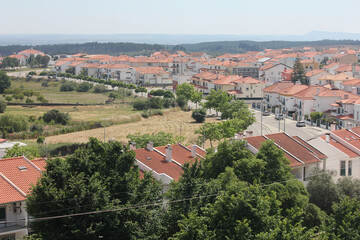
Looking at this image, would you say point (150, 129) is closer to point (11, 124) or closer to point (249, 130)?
point (11, 124)

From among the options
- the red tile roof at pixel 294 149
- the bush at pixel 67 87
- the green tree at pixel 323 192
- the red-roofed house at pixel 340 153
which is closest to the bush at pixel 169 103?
the bush at pixel 67 87

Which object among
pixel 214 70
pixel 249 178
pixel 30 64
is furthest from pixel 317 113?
pixel 30 64

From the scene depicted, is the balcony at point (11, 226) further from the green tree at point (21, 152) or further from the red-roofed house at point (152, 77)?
the red-roofed house at point (152, 77)

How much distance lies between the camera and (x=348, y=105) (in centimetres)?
5125

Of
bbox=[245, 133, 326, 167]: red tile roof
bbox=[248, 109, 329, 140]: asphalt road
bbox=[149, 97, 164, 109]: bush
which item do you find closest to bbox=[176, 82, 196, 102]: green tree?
bbox=[149, 97, 164, 109]: bush

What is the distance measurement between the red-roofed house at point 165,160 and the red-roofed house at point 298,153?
2998mm

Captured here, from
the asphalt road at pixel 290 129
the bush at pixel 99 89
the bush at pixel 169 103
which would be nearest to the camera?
the asphalt road at pixel 290 129

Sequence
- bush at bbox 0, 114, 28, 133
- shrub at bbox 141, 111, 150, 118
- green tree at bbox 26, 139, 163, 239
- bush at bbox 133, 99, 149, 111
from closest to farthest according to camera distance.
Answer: green tree at bbox 26, 139, 163, 239 → bush at bbox 0, 114, 28, 133 → shrub at bbox 141, 111, 150, 118 → bush at bbox 133, 99, 149, 111

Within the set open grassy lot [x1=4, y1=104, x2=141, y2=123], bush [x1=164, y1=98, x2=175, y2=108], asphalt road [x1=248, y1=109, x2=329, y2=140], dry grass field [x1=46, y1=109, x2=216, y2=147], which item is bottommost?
dry grass field [x1=46, y1=109, x2=216, y2=147]

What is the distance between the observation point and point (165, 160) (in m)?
24.8

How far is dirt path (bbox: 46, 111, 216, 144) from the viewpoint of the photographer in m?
46.4

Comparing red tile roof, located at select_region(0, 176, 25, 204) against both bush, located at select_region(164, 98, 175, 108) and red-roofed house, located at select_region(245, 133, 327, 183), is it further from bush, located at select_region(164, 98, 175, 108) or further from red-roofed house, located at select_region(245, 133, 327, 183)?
bush, located at select_region(164, 98, 175, 108)

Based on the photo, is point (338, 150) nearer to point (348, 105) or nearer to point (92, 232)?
point (92, 232)

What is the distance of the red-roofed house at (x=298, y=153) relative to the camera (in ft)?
85.5
